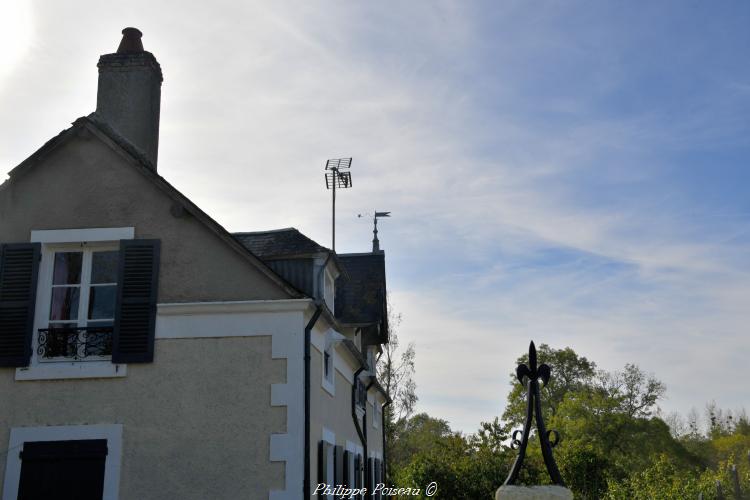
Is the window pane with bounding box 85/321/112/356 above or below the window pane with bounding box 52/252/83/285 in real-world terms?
below

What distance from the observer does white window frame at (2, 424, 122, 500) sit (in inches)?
368

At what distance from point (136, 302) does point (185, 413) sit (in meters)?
1.61

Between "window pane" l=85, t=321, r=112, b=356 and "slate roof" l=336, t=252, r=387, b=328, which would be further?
"slate roof" l=336, t=252, r=387, b=328

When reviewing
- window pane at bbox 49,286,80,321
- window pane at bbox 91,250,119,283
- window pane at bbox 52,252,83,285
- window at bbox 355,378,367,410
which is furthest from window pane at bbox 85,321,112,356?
window at bbox 355,378,367,410

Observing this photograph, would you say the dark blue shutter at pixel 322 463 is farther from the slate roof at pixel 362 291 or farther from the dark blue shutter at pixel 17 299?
the slate roof at pixel 362 291

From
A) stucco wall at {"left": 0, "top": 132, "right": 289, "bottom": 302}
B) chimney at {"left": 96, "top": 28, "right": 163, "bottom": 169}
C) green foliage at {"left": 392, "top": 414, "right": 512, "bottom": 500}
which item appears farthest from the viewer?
green foliage at {"left": 392, "top": 414, "right": 512, "bottom": 500}

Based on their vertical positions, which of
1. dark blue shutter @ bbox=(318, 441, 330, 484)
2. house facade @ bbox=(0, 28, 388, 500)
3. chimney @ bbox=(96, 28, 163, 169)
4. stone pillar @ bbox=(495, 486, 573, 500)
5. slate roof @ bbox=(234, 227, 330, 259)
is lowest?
stone pillar @ bbox=(495, 486, 573, 500)

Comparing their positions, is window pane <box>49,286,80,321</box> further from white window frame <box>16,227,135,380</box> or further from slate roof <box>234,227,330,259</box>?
slate roof <box>234,227,330,259</box>

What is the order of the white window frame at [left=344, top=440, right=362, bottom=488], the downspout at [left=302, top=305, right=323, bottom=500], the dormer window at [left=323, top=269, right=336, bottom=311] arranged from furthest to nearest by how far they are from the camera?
1. the white window frame at [left=344, top=440, right=362, bottom=488]
2. the dormer window at [left=323, top=269, right=336, bottom=311]
3. the downspout at [left=302, top=305, right=323, bottom=500]

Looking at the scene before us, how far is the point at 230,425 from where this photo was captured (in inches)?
373

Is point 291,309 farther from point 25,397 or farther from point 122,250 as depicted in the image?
point 25,397

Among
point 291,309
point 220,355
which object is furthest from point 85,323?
point 291,309

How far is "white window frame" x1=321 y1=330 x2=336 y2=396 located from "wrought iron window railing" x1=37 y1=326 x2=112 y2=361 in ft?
10.1

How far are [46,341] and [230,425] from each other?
2714 mm
